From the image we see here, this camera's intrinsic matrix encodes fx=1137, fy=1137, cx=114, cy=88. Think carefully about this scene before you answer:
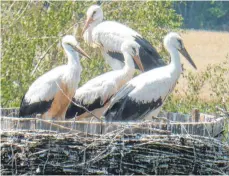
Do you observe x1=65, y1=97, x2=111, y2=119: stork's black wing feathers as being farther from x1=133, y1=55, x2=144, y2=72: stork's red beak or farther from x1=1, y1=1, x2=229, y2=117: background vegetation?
x1=1, y1=1, x2=229, y2=117: background vegetation

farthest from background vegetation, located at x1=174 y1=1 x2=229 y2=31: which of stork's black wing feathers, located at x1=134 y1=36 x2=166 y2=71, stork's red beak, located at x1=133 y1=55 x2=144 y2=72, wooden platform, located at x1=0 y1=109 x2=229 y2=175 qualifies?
wooden platform, located at x1=0 y1=109 x2=229 y2=175

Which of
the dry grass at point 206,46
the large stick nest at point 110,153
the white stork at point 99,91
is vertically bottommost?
the large stick nest at point 110,153

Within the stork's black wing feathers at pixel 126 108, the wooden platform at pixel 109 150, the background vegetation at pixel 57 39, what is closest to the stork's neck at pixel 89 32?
the background vegetation at pixel 57 39

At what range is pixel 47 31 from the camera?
1451 centimetres

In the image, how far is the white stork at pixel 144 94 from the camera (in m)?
11.3

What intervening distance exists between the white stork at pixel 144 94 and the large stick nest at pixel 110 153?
→ 3.81ft

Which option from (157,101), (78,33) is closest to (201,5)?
(78,33)

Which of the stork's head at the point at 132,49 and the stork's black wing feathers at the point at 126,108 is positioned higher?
the stork's head at the point at 132,49

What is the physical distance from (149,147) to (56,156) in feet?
2.74

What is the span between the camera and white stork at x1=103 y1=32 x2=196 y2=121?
11.3 m

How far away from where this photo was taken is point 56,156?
10141mm

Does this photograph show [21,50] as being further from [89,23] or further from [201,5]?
[201,5]

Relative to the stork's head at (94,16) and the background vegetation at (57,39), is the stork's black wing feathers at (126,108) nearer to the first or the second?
the background vegetation at (57,39)

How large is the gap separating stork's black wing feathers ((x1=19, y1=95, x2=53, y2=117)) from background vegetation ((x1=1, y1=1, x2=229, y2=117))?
1823 mm
